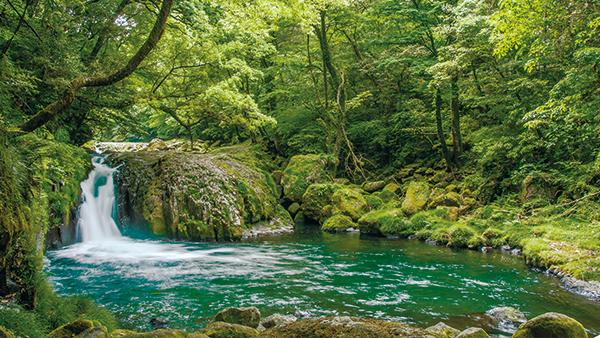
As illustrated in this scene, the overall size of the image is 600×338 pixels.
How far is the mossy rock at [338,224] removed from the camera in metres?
12.8

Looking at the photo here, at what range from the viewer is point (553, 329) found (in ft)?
9.81

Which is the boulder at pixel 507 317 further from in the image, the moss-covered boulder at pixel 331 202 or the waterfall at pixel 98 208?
the waterfall at pixel 98 208

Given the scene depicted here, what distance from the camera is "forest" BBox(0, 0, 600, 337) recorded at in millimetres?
4262

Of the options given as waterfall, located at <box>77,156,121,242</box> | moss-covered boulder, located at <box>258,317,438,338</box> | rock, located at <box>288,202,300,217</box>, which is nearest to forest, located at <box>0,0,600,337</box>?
rock, located at <box>288,202,300,217</box>

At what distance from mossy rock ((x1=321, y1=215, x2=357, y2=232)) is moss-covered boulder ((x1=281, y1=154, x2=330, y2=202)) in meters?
2.84

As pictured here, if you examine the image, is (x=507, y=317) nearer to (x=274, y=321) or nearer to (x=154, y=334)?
(x=274, y=321)

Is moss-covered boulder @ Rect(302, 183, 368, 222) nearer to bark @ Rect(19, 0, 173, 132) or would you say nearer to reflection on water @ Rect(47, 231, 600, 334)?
reflection on water @ Rect(47, 231, 600, 334)

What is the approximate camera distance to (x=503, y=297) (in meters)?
5.34

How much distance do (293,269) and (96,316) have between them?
13.3 feet

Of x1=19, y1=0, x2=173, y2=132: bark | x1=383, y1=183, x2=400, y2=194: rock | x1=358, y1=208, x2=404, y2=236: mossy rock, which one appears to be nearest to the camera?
x1=19, y1=0, x2=173, y2=132: bark

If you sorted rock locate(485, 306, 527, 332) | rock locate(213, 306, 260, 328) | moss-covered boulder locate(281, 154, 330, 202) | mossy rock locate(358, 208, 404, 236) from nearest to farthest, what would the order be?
rock locate(213, 306, 260, 328) < rock locate(485, 306, 527, 332) < mossy rock locate(358, 208, 404, 236) < moss-covered boulder locate(281, 154, 330, 202)

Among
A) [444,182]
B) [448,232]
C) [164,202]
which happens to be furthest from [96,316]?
[444,182]

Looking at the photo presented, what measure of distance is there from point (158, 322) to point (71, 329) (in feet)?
4.23

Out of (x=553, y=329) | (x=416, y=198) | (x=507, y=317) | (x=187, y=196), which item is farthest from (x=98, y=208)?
(x=416, y=198)
